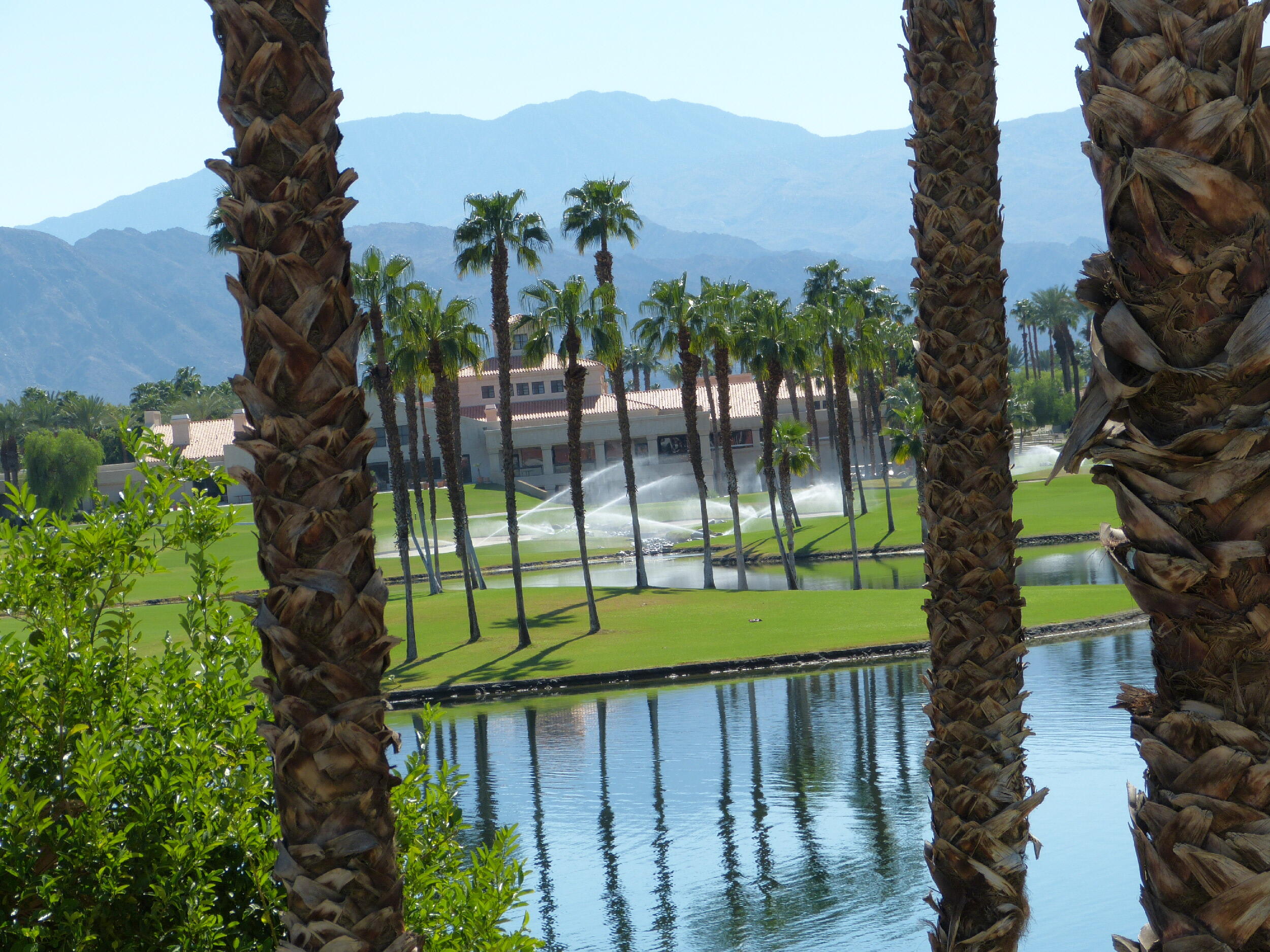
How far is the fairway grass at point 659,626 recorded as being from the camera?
3578 centimetres

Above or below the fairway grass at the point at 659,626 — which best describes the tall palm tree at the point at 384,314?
above

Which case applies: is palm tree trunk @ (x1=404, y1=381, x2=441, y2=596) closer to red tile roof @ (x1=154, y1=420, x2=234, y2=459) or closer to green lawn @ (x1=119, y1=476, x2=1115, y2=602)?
green lawn @ (x1=119, y1=476, x2=1115, y2=602)

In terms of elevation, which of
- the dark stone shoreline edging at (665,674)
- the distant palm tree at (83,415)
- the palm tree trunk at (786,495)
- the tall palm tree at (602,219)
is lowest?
the dark stone shoreline edging at (665,674)

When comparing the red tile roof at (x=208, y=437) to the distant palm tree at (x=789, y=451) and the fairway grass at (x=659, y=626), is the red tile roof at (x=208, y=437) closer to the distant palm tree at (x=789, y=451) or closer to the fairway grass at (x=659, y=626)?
the fairway grass at (x=659, y=626)

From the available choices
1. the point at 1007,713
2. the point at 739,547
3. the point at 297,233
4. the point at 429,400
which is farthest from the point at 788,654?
the point at 429,400

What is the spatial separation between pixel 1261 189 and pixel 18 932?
20.2 feet

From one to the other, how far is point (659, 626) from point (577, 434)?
880 cm

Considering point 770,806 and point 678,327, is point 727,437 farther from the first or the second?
point 770,806

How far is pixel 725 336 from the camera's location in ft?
156

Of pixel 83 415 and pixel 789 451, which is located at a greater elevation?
pixel 83 415

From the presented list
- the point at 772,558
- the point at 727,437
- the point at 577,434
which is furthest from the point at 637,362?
the point at 577,434

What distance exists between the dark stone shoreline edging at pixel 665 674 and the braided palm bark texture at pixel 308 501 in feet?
95.8

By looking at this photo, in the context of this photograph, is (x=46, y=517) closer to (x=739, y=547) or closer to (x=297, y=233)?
(x=297, y=233)

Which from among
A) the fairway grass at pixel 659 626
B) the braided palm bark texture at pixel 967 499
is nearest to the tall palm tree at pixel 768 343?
the fairway grass at pixel 659 626
